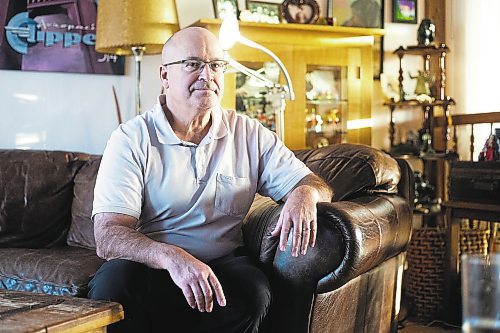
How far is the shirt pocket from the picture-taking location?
6.77 ft

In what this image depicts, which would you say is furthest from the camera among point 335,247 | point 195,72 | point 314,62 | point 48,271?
point 314,62

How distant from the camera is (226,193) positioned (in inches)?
81.6

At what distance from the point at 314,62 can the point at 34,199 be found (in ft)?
5.13

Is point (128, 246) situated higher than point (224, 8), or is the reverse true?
point (224, 8)

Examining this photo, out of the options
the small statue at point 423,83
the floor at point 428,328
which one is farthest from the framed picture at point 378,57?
the floor at point 428,328

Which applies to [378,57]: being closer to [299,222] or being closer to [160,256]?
[299,222]

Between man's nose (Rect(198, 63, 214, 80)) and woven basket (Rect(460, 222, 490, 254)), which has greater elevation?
man's nose (Rect(198, 63, 214, 80))

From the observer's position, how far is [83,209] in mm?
2828

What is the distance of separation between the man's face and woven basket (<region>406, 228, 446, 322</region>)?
1.60m

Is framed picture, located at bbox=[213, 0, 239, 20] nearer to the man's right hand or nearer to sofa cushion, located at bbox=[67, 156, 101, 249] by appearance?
sofa cushion, located at bbox=[67, 156, 101, 249]

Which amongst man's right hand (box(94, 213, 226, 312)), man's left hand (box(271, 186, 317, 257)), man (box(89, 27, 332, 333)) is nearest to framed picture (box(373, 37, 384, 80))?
man (box(89, 27, 332, 333))

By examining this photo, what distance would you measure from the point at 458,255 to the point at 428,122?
41.5 inches

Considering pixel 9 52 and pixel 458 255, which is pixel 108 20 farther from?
pixel 458 255

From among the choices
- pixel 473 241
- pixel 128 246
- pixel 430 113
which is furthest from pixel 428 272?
pixel 128 246
